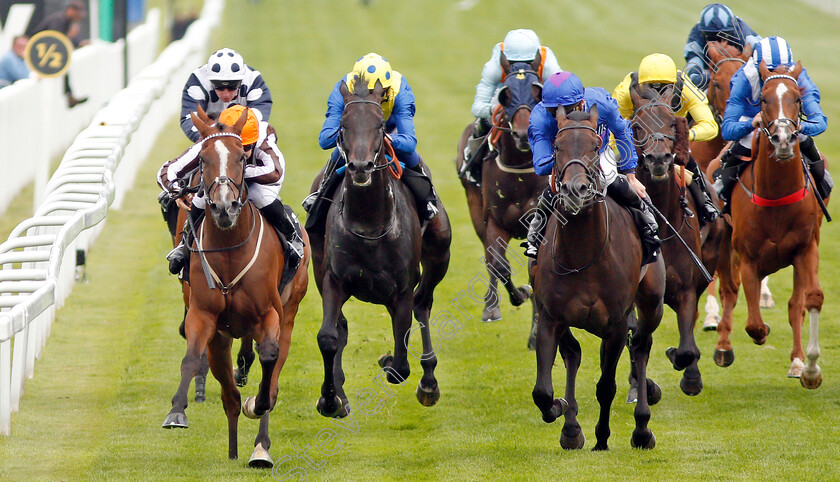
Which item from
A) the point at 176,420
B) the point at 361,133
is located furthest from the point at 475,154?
the point at 176,420

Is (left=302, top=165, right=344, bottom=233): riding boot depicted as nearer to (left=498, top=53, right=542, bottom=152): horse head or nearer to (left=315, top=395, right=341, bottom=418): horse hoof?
(left=315, top=395, right=341, bottom=418): horse hoof

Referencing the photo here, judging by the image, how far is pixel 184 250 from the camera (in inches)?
301

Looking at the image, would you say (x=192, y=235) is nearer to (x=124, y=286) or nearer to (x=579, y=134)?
(x=579, y=134)

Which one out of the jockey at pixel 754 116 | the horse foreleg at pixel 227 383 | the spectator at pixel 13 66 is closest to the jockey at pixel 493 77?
the jockey at pixel 754 116

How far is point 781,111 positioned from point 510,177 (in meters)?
2.91

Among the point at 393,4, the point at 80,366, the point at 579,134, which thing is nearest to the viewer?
the point at 579,134

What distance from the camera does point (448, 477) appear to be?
290 inches

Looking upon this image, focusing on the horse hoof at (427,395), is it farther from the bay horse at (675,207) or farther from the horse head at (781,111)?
the horse head at (781,111)

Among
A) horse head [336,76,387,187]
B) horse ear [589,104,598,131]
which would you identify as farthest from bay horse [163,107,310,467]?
horse ear [589,104,598,131]

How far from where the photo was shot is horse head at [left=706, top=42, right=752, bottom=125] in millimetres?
11133

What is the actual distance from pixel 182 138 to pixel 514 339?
12692 millimetres

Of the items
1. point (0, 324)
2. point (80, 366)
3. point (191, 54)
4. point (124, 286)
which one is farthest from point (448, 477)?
point (191, 54)

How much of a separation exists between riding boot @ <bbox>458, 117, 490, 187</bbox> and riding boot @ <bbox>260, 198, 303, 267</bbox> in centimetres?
367

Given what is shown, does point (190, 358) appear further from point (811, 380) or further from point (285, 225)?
point (811, 380)
